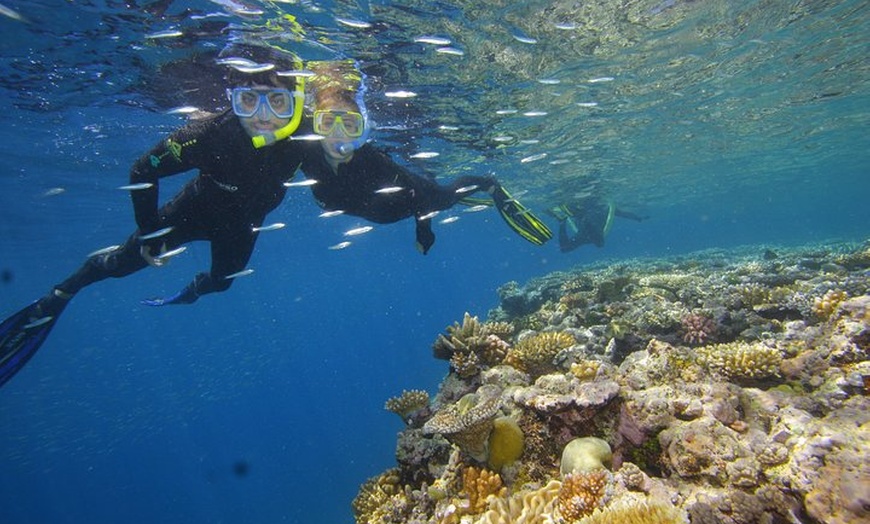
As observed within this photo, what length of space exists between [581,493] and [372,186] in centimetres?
593

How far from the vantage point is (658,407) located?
3771 mm

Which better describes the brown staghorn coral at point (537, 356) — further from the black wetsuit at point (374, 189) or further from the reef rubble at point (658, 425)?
the black wetsuit at point (374, 189)

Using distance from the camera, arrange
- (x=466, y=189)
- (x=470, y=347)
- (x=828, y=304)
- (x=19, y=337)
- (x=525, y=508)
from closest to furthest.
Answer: (x=525, y=508), (x=828, y=304), (x=470, y=347), (x=19, y=337), (x=466, y=189)

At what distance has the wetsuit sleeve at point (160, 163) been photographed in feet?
20.5

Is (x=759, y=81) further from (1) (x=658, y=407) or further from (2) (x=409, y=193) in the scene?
(1) (x=658, y=407)

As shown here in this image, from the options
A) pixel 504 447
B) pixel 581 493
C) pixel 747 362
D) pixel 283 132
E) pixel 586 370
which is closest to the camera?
pixel 581 493

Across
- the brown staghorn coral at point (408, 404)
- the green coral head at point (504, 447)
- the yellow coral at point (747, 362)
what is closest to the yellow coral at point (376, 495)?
the brown staghorn coral at point (408, 404)

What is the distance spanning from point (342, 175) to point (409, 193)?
1.26 meters

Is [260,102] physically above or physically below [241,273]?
above

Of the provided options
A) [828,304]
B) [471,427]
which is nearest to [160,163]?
[471,427]

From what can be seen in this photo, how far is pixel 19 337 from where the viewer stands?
716 centimetres

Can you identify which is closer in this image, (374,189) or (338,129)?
(338,129)

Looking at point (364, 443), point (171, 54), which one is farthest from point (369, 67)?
point (364, 443)

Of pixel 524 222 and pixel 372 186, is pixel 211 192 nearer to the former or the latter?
pixel 372 186
